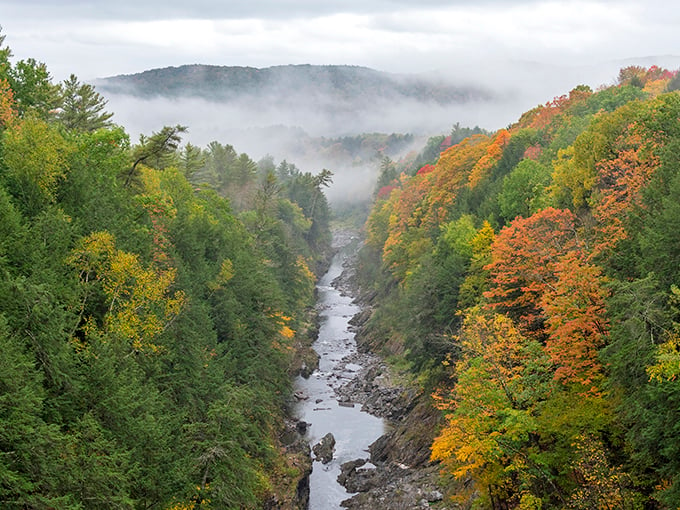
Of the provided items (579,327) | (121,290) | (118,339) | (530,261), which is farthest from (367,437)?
(118,339)

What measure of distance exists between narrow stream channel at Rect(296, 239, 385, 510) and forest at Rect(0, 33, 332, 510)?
2.48 m

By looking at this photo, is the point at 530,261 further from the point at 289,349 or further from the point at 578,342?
the point at 289,349

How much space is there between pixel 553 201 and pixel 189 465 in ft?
96.3

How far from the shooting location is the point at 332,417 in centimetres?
4803

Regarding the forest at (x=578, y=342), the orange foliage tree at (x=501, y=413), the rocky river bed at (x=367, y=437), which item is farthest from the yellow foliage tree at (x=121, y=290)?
the rocky river bed at (x=367, y=437)

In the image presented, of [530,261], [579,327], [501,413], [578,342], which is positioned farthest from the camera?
[530,261]

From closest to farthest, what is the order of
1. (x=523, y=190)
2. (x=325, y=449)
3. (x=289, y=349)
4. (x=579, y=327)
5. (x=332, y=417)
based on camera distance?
1. (x=579, y=327)
2. (x=325, y=449)
3. (x=523, y=190)
4. (x=332, y=417)
5. (x=289, y=349)

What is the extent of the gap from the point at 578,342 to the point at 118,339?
19.1 meters

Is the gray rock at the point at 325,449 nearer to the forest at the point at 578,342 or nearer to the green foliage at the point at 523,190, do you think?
the forest at the point at 578,342

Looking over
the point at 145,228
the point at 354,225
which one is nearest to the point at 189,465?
the point at 145,228

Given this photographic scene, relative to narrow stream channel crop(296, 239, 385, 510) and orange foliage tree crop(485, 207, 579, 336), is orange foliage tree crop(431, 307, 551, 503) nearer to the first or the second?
orange foliage tree crop(485, 207, 579, 336)

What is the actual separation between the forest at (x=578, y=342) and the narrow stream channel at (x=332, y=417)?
22.7 feet

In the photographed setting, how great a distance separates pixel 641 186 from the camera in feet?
90.0

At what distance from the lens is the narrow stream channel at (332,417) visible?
37.2 m
